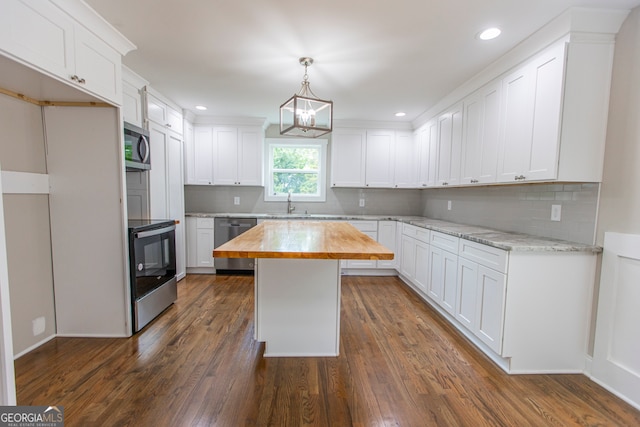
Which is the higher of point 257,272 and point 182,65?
point 182,65

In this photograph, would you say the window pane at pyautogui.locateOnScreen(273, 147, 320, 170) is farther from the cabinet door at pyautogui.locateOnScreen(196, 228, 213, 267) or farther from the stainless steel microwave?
the stainless steel microwave

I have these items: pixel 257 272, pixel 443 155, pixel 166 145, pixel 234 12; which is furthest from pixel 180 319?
pixel 443 155

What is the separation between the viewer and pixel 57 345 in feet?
6.98

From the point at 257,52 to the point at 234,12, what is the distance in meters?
0.48

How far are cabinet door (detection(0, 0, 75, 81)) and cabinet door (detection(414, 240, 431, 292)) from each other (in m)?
3.44

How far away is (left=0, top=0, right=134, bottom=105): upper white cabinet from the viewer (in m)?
1.40

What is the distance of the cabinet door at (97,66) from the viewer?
5.89ft

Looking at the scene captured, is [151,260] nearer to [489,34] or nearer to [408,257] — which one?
[408,257]

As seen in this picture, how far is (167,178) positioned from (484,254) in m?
3.48

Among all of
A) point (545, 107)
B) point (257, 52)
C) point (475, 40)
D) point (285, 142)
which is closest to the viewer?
point (545, 107)

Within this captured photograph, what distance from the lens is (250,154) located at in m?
4.25

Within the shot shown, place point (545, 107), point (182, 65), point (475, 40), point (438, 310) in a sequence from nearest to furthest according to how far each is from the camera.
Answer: point (545, 107) → point (475, 40) → point (182, 65) → point (438, 310)

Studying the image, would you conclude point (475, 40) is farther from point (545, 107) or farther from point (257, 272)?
point (257, 272)

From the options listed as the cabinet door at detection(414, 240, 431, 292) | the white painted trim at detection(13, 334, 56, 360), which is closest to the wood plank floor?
the white painted trim at detection(13, 334, 56, 360)
